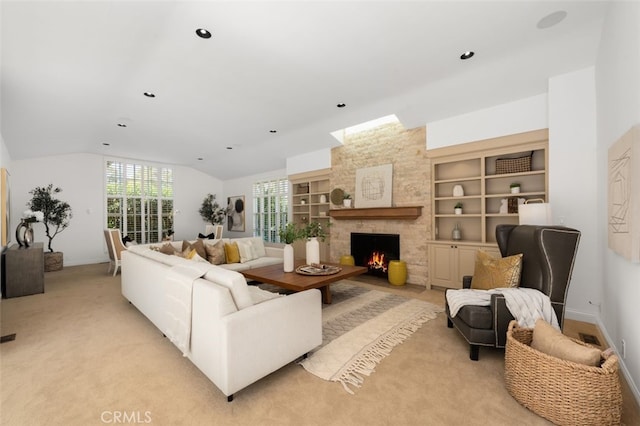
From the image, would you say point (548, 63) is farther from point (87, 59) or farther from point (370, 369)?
point (87, 59)

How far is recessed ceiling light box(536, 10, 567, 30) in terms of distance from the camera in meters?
2.48

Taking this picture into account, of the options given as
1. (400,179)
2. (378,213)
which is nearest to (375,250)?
(378,213)

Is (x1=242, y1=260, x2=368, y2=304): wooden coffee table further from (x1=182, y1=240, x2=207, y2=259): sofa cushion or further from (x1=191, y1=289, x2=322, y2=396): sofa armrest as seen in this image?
(x1=182, y1=240, x2=207, y2=259): sofa cushion

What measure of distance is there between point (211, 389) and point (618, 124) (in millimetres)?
3991

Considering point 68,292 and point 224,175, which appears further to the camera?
point 224,175

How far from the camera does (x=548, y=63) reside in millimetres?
3170

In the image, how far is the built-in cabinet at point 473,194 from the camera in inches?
155

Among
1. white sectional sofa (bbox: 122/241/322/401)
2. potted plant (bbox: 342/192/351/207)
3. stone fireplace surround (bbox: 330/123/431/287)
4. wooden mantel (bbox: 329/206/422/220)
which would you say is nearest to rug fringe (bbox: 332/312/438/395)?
white sectional sofa (bbox: 122/241/322/401)

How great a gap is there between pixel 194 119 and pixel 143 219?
510 cm

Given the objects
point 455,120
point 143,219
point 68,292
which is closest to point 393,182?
point 455,120

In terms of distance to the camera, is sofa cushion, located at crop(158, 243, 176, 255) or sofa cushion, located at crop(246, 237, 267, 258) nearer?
sofa cushion, located at crop(158, 243, 176, 255)

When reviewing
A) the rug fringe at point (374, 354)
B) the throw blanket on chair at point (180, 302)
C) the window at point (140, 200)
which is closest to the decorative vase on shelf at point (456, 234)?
the rug fringe at point (374, 354)

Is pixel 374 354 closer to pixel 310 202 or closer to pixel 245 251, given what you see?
pixel 245 251

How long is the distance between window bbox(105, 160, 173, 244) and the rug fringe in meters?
8.16
